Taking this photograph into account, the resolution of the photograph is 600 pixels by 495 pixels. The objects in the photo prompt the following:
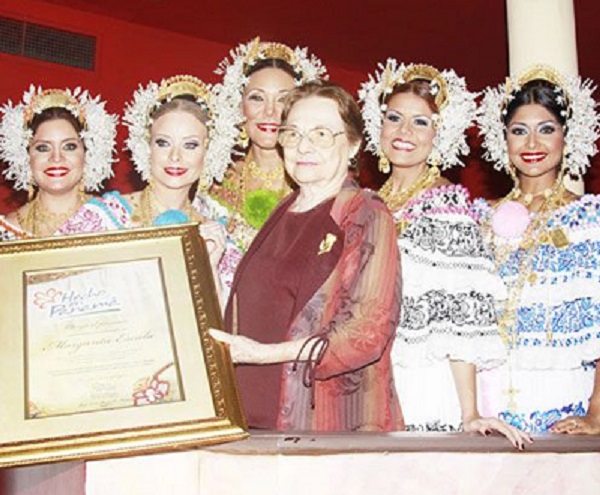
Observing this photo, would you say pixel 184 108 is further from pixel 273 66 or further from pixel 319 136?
pixel 319 136

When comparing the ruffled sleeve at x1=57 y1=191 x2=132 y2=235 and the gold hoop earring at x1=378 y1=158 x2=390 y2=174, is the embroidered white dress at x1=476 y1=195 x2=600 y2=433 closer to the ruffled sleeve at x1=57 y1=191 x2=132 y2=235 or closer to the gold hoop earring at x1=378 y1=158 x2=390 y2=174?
the gold hoop earring at x1=378 y1=158 x2=390 y2=174

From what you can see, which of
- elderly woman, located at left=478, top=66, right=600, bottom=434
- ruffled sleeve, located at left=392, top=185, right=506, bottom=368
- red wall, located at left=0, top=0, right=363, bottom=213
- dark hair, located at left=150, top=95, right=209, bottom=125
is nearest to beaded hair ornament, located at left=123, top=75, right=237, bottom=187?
dark hair, located at left=150, top=95, right=209, bottom=125

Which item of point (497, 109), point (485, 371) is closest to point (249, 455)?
point (485, 371)

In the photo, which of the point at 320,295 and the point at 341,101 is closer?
the point at 320,295

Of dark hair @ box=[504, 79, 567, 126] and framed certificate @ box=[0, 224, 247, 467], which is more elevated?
dark hair @ box=[504, 79, 567, 126]

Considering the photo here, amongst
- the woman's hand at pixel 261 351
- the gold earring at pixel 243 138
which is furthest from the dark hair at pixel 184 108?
the woman's hand at pixel 261 351

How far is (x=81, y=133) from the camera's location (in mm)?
4445

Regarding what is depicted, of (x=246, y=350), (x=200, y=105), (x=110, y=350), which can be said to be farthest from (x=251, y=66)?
(x=110, y=350)

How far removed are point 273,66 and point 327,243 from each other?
2.17 metres

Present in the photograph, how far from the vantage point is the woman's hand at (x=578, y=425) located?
3266mm

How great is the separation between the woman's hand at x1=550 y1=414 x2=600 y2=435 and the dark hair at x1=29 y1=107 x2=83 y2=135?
8.22 feet

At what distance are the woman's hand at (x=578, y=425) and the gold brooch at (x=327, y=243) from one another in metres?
1.21

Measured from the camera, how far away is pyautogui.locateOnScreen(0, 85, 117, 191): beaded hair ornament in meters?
4.46

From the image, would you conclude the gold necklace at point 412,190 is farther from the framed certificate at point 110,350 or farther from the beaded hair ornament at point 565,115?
the framed certificate at point 110,350
